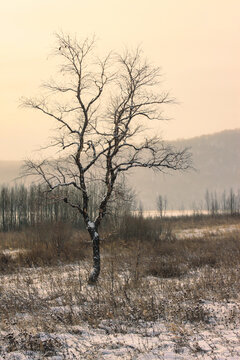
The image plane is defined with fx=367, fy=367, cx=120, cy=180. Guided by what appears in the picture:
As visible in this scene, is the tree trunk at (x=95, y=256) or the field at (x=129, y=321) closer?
the field at (x=129, y=321)

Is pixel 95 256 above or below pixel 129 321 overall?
above

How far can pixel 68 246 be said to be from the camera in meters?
18.1

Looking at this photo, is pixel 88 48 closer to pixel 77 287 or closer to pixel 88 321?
pixel 77 287

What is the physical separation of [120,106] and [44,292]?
20.3ft

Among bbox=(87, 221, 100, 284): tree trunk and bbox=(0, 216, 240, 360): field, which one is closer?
bbox=(0, 216, 240, 360): field

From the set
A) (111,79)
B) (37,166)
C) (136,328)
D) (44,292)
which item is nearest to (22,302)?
(44,292)

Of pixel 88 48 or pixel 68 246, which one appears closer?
pixel 88 48

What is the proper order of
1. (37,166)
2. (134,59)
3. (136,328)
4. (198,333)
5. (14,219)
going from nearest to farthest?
(198,333)
(136,328)
(37,166)
(134,59)
(14,219)


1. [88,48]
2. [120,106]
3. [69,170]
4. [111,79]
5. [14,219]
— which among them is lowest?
[14,219]

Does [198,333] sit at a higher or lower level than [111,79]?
lower

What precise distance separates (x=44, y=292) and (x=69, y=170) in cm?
370

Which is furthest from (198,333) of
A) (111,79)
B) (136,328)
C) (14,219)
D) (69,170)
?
(14,219)

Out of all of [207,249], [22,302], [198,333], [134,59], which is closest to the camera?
[198,333]

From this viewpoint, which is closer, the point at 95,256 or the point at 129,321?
the point at 129,321
